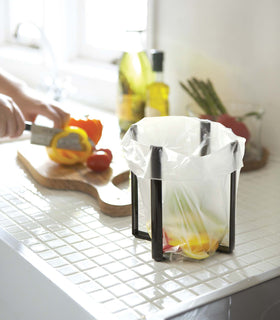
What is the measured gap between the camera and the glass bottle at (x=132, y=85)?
1.55 metres

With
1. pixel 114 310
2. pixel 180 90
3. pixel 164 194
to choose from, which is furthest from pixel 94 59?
pixel 114 310

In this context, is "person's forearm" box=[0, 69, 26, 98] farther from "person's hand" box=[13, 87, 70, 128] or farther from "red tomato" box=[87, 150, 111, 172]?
"red tomato" box=[87, 150, 111, 172]

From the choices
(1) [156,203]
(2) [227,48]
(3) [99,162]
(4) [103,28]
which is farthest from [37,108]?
(4) [103,28]

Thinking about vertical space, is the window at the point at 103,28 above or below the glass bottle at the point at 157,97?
above

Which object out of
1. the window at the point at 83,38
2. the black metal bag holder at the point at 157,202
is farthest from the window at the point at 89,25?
the black metal bag holder at the point at 157,202

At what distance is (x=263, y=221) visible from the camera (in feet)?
3.55

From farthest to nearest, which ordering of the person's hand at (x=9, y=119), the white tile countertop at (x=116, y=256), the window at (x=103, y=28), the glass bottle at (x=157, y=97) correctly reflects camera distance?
the window at (x=103, y=28) < the glass bottle at (x=157, y=97) < the person's hand at (x=9, y=119) < the white tile countertop at (x=116, y=256)

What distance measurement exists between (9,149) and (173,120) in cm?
59

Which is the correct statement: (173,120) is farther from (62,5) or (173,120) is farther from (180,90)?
(62,5)

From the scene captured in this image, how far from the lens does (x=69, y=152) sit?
51.5 inches

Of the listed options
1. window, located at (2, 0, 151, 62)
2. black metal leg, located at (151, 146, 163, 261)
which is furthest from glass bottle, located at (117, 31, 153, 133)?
black metal leg, located at (151, 146, 163, 261)

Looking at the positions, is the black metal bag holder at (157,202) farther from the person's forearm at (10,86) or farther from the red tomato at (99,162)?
the person's forearm at (10,86)

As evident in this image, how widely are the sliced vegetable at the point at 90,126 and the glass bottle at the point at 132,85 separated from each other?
0.19 m

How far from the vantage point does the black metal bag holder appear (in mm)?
879
